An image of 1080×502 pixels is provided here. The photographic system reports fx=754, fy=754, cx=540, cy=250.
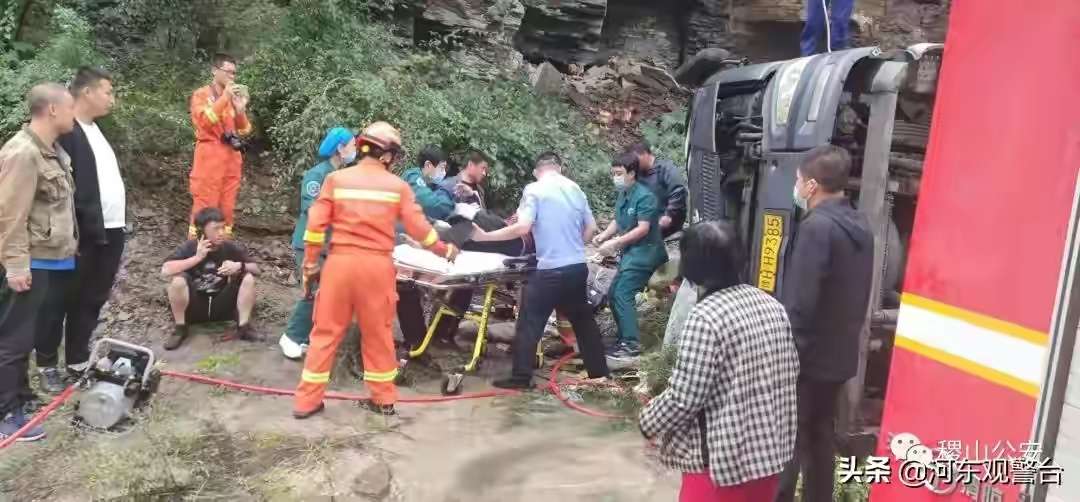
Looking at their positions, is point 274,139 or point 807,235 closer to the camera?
point 807,235

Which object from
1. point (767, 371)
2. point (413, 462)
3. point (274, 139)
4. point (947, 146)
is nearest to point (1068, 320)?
point (947, 146)

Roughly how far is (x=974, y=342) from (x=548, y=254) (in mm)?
3578

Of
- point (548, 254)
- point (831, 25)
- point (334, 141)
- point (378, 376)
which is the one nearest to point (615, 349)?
point (548, 254)

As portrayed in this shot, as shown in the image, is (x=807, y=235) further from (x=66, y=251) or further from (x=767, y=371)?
(x=66, y=251)

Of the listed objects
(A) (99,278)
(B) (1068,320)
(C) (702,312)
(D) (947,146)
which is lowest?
(A) (99,278)

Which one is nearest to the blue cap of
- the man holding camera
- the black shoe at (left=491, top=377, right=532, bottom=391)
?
the man holding camera

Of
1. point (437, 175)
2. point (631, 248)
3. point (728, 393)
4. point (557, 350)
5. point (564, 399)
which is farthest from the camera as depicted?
point (557, 350)

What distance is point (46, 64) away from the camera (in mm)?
7848

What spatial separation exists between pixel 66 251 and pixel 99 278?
2.08ft

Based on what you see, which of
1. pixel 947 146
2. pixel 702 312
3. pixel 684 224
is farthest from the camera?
pixel 684 224

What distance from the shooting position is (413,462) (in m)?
4.16

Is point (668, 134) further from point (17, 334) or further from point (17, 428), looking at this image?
point (17, 428)

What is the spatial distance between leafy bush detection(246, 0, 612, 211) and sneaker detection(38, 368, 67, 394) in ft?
13.2

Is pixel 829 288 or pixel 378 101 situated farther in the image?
pixel 378 101
